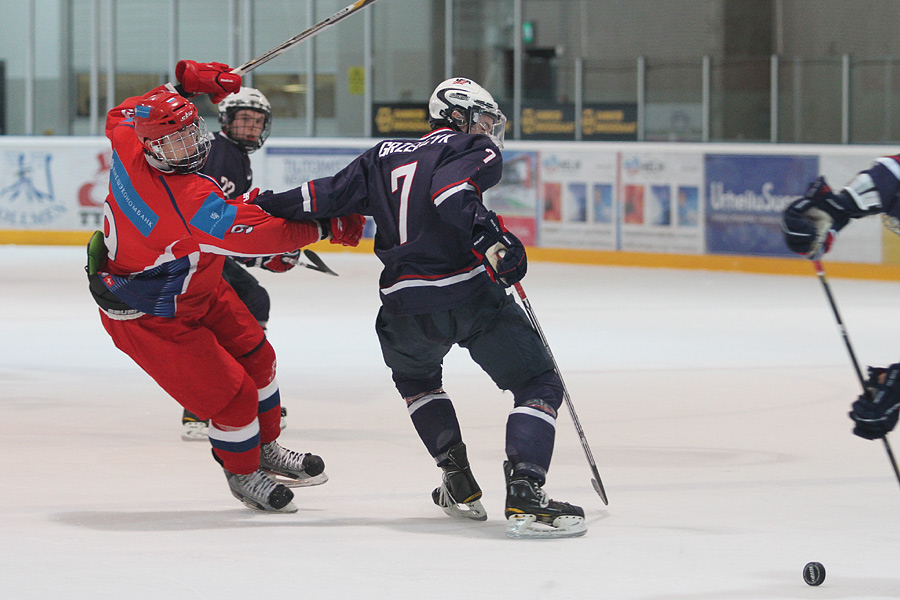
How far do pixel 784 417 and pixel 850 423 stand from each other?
0.98 ft

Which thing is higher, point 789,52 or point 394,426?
point 789,52

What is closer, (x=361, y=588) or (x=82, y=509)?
(x=361, y=588)

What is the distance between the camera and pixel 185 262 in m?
3.85

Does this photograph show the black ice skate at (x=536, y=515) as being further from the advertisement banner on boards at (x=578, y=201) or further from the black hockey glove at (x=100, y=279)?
the advertisement banner on boards at (x=578, y=201)

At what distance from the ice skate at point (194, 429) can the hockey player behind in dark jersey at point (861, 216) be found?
259cm

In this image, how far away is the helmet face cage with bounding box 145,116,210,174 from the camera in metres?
3.68

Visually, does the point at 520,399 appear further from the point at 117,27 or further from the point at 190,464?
the point at 117,27

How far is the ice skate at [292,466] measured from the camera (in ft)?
14.1

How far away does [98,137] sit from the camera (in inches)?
586

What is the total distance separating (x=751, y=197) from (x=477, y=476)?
789cm

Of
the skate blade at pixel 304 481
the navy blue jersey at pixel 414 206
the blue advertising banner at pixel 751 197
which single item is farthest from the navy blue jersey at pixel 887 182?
the blue advertising banner at pixel 751 197

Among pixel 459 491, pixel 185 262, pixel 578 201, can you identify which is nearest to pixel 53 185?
pixel 578 201

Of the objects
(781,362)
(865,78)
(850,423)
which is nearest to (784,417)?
(850,423)

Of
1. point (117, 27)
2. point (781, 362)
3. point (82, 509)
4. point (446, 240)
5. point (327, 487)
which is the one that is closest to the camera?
point (446, 240)
